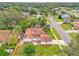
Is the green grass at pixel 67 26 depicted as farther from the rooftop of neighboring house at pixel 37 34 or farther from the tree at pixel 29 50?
the tree at pixel 29 50

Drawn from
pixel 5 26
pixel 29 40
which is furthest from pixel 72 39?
pixel 5 26

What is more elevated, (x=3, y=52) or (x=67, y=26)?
(x=67, y=26)

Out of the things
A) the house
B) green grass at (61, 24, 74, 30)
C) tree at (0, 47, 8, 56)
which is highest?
green grass at (61, 24, 74, 30)

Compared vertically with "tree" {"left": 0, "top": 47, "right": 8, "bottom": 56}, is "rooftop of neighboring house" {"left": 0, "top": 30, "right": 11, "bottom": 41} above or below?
above

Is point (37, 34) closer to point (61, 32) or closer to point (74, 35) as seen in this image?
point (61, 32)

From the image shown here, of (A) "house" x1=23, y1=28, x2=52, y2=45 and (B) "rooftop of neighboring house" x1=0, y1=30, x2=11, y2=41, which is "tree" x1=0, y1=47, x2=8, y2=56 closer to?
(B) "rooftop of neighboring house" x1=0, y1=30, x2=11, y2=41

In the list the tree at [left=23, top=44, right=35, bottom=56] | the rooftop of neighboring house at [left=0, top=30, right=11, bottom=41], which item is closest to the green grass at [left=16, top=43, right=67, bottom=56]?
the tree at [left=23, top=44, right=35, bottom=56]

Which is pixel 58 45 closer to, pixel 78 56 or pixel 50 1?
pixel 78 56

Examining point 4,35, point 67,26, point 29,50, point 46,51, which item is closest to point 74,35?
point 67,26
